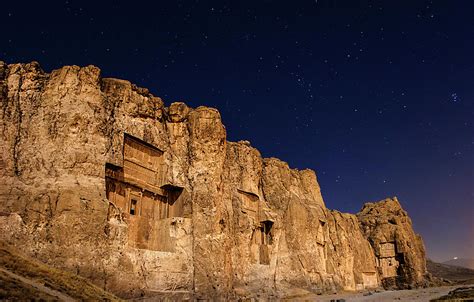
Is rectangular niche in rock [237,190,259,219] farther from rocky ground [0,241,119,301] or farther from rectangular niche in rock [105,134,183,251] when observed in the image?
rocky ground [0,241,119,301]

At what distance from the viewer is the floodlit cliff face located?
963 inches

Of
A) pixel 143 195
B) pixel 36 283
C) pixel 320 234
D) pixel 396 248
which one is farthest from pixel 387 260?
pixel 36 283

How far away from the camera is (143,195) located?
A: 32.0 m

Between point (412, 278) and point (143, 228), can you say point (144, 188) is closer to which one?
point (143, 228)

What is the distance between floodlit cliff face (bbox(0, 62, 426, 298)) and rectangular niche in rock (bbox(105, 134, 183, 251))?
8 cm

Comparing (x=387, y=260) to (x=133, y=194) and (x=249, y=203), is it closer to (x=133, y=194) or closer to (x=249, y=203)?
(x=249, y=203)

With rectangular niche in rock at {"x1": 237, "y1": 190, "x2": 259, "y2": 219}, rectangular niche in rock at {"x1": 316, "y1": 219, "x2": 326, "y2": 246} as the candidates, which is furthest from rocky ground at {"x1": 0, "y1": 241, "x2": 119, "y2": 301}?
rectangular niche in rock at {"x1": 316, "y1": 219, "x2": 326, "y2": 246}

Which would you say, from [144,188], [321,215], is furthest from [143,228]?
[321,215]

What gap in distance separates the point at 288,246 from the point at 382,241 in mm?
30703

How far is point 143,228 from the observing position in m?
31.3

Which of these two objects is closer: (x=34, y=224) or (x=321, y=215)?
(x=34, y=224)

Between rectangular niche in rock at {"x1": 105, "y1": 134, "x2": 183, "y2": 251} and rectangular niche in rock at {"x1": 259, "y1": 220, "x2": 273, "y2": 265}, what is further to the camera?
rectangular niche in rock at {"x1": 259, "y1": 220, "x2": 273, "y2": 265}

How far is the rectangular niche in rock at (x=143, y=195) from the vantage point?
29875 millimetres

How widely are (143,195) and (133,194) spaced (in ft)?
3.41
